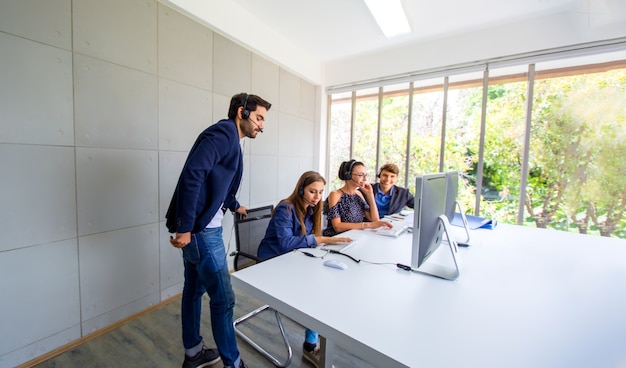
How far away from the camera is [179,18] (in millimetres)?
2156

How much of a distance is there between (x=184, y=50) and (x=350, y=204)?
1.94 meters

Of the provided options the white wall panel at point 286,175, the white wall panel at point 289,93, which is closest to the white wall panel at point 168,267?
the white wall panel at point 286,175

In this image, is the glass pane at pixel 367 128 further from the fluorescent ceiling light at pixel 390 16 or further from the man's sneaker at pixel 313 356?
the man's sneaker at pixel 313 356

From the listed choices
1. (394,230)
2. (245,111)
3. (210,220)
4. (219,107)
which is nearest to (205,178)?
(210,220)

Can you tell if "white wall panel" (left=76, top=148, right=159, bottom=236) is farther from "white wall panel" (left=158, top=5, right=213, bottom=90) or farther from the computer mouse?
the computer mouse

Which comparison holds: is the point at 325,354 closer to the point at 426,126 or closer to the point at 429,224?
the point at 429,224

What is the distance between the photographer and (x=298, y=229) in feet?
5.57

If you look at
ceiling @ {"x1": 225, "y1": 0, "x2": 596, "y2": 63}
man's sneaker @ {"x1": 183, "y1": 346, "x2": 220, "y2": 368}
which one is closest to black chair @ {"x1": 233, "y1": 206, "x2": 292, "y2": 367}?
man's sneaker @ {"x1": 183, "y1": 346, "x2": 220, "y2": 368}

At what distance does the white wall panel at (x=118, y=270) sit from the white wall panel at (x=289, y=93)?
216 cm

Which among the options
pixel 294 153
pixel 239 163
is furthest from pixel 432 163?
pixel 239 163

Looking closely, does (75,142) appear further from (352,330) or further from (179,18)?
(352,330)

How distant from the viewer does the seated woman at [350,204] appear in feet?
6.86

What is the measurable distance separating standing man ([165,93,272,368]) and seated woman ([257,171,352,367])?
1.00ft

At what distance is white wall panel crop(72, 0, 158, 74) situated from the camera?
5.36ft
